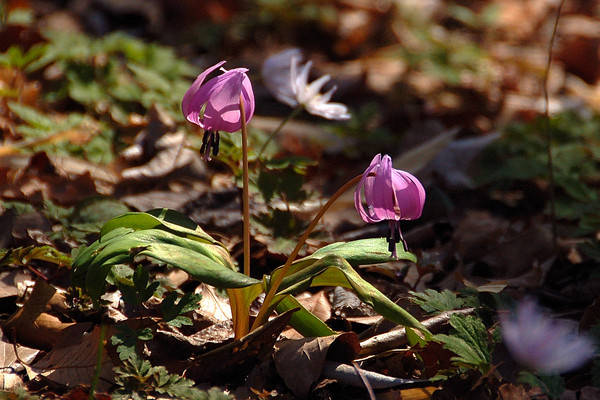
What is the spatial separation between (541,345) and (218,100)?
115 cm

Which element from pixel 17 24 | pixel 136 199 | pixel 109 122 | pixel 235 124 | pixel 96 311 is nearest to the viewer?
pixel 235 124

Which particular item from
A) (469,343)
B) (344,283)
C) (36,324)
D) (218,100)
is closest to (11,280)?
(36,324)

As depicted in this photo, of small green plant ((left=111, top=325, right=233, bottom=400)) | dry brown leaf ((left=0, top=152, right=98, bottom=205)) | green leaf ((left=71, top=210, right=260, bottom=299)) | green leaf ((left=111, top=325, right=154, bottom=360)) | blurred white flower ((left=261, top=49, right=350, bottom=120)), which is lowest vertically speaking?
dry brown leaf ((left=0, top=152, right=98, bottom=205))

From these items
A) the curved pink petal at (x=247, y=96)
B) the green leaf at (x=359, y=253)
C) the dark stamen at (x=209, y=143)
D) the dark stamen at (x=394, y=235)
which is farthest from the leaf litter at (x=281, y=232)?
the curved pink petal at (x=247, y=96)

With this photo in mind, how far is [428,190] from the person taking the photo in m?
3.16

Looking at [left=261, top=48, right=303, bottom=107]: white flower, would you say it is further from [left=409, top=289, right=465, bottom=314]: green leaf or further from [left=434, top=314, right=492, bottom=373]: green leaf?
[left=434, top=314, right=492, bottom=373]: green leaf

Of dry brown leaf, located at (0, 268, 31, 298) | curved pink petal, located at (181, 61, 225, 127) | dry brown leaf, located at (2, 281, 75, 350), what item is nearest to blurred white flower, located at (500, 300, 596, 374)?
curved pink petal, located at (181, 61, 225, 127)

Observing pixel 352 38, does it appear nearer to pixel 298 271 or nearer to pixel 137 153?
pixel 137 153

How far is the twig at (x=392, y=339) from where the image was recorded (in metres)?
1.90

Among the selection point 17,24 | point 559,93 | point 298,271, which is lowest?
point 559,93

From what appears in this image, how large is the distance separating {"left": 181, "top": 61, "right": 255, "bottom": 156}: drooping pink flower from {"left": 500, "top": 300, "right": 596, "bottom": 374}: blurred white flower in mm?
978

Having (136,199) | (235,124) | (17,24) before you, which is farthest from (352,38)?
(235,124)

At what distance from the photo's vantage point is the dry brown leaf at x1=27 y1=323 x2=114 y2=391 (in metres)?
1.73

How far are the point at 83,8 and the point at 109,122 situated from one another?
2.61 metres
